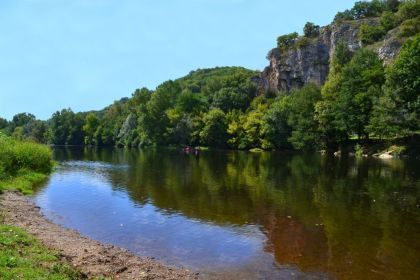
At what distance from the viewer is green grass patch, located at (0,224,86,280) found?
11938 mm

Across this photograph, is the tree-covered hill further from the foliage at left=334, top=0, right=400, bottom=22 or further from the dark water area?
the dark water area

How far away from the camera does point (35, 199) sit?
1287 inches

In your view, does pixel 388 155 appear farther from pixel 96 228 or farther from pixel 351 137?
pixel 96 228

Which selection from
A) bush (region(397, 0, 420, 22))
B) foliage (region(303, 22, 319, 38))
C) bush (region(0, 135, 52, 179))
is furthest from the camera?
foliage (region(303, 22, 319, 38))

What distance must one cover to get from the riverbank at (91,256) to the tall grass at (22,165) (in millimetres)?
11588

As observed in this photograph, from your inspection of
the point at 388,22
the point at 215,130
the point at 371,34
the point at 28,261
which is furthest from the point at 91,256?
the point at 388,22

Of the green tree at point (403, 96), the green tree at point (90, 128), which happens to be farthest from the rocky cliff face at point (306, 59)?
the green tree at point (90, 128)

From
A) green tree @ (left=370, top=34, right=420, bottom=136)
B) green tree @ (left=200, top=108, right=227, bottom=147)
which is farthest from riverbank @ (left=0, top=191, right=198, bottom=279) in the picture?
green tree @ (left=200, top=108, right=227, bottom=147)

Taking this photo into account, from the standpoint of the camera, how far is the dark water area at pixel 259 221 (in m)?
17.5

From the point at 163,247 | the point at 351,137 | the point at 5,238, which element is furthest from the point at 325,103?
the point at 5,238

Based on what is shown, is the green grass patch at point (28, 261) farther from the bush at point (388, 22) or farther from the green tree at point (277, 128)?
the bush at point (388, 22)

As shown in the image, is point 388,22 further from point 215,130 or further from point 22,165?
point 22,165

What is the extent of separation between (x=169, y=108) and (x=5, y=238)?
469ft

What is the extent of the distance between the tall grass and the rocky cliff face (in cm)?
10013
